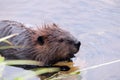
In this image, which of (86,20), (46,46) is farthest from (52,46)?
(86,20)

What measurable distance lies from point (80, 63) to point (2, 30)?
1.19 metres

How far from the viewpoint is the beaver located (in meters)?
4.48

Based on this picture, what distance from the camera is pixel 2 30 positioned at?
4.87 meters

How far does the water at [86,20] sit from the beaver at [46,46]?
1.05 feet

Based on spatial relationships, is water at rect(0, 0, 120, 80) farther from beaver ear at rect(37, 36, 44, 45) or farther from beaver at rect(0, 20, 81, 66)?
beaver ear at rect(37, 36, 44, 45)

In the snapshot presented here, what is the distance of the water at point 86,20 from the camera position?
4.73 m

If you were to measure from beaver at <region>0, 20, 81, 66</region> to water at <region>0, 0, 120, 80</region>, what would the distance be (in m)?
0.32

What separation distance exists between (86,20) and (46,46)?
1.36m

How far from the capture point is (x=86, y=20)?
569 cm

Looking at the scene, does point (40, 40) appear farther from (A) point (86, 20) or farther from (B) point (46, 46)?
(A) point (86, 20)

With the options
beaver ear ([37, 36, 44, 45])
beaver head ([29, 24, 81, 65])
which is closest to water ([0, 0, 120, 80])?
beaver head ([29, 24, 81, 65])

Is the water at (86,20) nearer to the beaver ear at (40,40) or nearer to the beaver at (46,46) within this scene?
the beaver at (46,46)

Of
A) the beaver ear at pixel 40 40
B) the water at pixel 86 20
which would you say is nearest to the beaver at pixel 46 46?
the beaver ear at pixel 40 40

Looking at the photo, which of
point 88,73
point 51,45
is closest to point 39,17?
point 51,45
